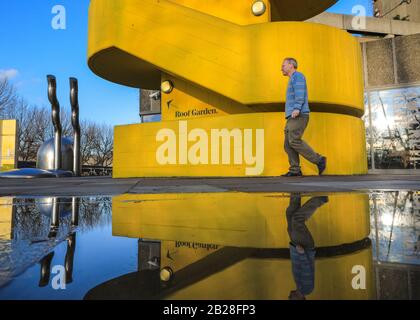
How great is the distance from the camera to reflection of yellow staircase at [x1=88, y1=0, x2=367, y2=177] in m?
6.70

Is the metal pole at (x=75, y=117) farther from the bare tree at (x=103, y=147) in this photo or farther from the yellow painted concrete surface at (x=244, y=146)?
the bare tree at (x=103, y=147)

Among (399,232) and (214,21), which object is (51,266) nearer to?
(399,232)

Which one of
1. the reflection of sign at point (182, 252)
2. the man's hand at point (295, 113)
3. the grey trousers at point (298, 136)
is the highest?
the man's hand at point (295, 113)

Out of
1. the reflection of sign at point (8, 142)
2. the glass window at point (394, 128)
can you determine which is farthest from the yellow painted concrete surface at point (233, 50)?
the reflection of sign at point (8, 142)

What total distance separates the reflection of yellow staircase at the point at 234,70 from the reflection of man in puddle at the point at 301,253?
548 cm

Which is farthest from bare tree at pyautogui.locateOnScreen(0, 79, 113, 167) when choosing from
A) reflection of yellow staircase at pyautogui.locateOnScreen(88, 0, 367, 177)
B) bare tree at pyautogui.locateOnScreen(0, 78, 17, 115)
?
reflection of yellow staircase at pyautogui.locateOnScreen(88, 0, 367, 177)

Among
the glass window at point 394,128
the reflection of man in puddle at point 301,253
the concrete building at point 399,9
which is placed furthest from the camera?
the concrete building at point 399,9

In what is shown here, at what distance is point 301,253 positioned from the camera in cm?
68

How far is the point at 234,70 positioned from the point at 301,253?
6.55 m

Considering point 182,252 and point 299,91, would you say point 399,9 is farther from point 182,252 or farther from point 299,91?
point 182,252

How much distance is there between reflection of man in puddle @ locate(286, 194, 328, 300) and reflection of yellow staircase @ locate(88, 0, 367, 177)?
18.0ft

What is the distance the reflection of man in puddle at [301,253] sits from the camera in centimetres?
48

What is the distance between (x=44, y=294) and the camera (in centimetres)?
46

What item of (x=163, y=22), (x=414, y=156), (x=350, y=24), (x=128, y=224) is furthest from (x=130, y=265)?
(x=350, y=24)
